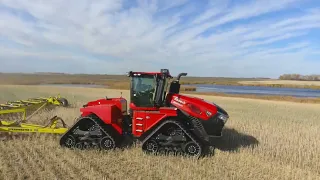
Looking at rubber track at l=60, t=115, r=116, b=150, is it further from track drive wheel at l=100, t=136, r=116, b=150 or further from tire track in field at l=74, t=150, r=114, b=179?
tire track in field at l=74, t=150, r=114, b=179

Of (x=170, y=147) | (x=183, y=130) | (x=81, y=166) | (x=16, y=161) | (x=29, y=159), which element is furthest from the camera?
(x=170, y=147)

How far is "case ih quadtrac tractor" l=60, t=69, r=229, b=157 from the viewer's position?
788 centimetres

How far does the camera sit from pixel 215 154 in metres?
8.02

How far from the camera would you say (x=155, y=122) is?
8.12 metres

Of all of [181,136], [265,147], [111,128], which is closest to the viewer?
[181,136]

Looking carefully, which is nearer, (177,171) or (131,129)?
(177,171)

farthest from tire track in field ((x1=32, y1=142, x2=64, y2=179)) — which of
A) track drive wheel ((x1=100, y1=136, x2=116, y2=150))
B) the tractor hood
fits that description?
the tractor hood

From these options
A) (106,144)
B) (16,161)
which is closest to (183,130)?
(106,144)

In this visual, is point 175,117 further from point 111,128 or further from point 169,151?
point 111,128

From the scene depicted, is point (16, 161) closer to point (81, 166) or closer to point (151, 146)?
→ point (81, 166)

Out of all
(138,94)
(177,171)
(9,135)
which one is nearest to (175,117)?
(138,94)

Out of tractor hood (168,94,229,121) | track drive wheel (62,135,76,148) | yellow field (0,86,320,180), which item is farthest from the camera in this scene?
track drive wheel (62,135,76,148)

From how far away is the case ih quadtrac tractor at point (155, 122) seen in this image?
7.88m

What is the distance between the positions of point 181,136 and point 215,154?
106cm
